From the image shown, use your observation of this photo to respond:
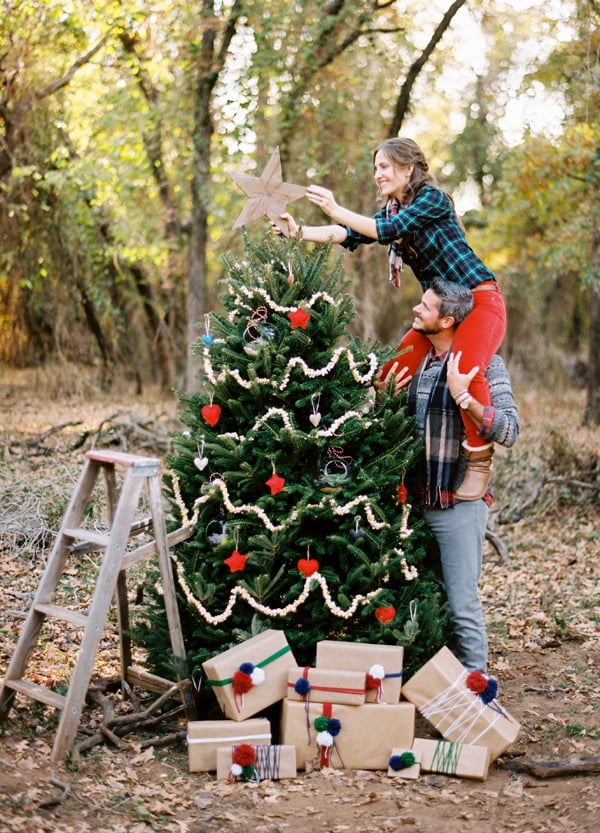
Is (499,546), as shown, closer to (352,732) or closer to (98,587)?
(352,732)

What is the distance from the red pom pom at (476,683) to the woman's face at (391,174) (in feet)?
7.47

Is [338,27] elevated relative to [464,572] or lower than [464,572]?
elevated

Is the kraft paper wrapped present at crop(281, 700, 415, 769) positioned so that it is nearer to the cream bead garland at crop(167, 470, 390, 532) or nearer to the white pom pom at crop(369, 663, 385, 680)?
the white pom pom at crop(369, 663, 385, 680)

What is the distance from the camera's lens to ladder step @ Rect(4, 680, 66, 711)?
365 centimetres

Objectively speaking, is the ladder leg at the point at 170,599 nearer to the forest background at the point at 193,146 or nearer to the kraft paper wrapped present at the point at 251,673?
the kraft paper wrapped present at the point at 251,673

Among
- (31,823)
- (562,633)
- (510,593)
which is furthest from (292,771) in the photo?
(510,593)

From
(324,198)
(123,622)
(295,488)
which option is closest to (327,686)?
(295,488)

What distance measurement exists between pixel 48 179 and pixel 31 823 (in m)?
12.0

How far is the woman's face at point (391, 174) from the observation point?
4293mm

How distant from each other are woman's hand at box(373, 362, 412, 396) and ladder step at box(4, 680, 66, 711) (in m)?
1.97

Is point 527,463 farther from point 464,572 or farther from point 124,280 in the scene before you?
point 124,280

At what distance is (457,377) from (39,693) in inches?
89.0

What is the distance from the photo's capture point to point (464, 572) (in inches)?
165

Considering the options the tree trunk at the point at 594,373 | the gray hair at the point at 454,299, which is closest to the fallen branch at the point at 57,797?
the gray hair at the point at 454,299
